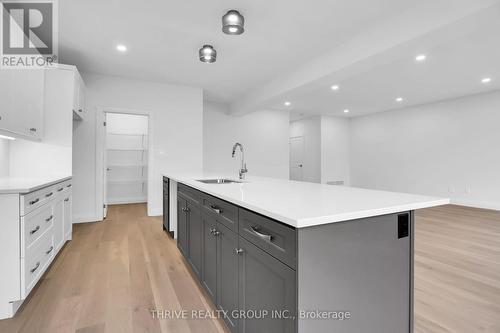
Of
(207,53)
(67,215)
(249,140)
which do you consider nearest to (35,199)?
(67,215)

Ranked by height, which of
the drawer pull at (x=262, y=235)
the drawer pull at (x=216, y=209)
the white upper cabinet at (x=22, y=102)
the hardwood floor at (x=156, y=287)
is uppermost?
the white upper cabinet at (x=22, y=102)

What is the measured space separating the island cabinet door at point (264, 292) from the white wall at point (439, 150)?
6759 millimetres

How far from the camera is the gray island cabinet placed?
1.01 meters

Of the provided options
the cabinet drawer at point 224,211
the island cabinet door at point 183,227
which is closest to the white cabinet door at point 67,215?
the island cabinet door at point 183,227

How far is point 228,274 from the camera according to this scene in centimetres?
152

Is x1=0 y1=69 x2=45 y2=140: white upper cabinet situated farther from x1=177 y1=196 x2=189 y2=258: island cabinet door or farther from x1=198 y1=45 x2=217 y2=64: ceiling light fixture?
x1=198 y1=45 x2=217 y2=64: ceiling light fixture

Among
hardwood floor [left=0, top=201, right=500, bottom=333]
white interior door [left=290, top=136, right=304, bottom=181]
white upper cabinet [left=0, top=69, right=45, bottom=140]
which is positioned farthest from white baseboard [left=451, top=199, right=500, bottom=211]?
white upper cabinet [left=0, top=69, right=45, bottom=140]

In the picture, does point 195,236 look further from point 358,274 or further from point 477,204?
point 477,204

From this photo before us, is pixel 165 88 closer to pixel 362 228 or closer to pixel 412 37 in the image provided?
pixel 412 37

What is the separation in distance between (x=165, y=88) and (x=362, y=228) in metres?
4.89

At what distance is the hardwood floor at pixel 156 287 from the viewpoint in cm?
169

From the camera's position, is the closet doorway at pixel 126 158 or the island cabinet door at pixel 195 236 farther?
the closet doorway at pixel 126 158

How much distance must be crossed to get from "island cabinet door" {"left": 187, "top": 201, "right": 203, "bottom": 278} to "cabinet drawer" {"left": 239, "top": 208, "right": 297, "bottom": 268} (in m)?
0.83

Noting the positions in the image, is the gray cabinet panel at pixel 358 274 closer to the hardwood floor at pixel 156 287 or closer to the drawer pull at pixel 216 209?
the hardwood floor at pixel 156 287
